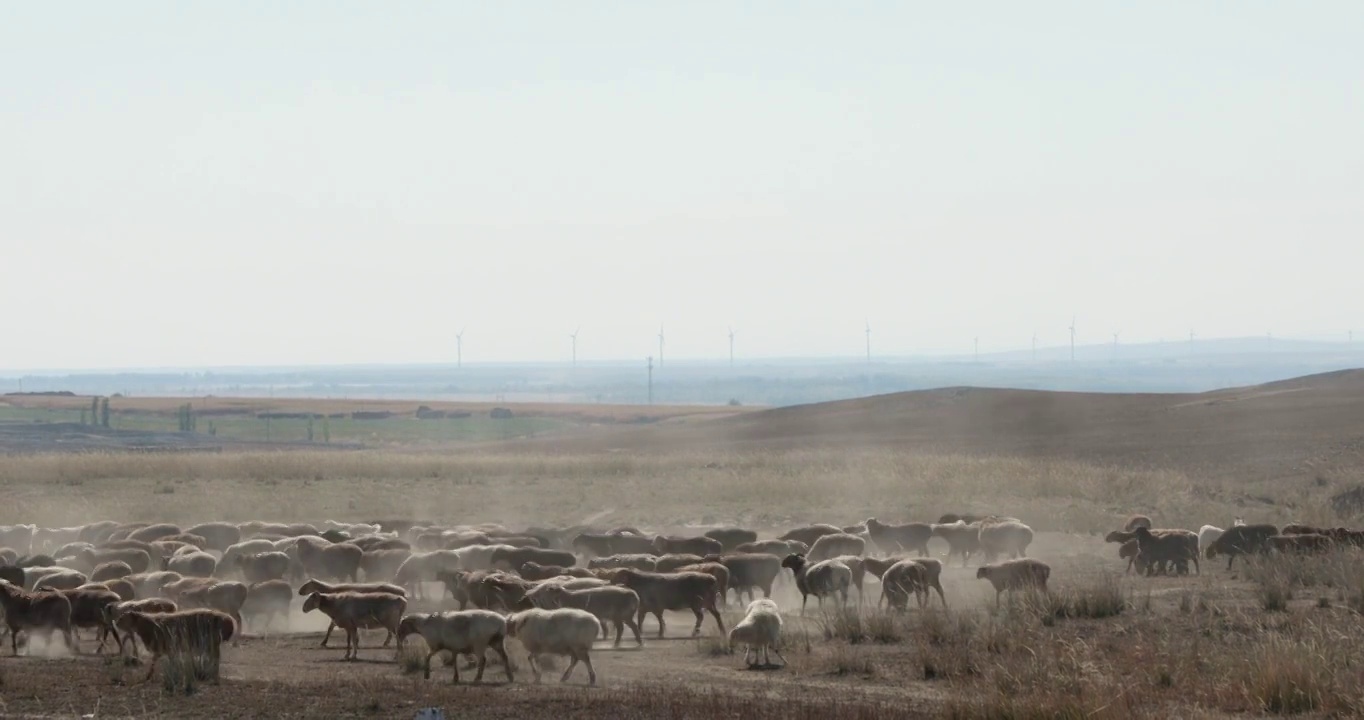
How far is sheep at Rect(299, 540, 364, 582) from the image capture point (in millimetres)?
22281

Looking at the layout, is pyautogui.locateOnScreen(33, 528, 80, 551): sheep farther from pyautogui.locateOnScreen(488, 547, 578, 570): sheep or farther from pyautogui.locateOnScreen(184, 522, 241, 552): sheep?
pyautogui.locateOnScreen(488, 547, 578, 570): sheep

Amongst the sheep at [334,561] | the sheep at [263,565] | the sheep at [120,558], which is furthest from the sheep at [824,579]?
the sheep at [120,558]

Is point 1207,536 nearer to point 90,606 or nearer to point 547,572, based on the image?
point 547,572

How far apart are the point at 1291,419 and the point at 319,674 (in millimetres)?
52292

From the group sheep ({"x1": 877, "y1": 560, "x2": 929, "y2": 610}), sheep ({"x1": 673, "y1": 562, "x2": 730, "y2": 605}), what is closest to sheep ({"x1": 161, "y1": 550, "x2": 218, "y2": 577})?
sheep ({"x1": 673, "y1": 562, "x2": 730, "y2": 605})

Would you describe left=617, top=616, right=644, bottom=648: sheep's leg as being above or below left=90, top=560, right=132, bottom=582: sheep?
below

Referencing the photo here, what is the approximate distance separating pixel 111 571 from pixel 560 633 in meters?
9.46

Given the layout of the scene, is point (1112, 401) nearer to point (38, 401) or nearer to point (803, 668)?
point (803, 668)

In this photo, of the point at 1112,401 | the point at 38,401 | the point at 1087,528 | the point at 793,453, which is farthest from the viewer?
the point at 38,401

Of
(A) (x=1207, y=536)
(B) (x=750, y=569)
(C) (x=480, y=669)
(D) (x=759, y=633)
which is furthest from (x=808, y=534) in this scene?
(C) (x=480, y=669)

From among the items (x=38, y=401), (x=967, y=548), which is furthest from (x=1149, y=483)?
(x=38, y=401)

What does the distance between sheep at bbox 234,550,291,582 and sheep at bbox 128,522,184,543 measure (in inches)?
190

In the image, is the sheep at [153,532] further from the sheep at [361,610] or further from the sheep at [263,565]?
the sheep at [361,610]

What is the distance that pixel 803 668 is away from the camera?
14531 millimetres
